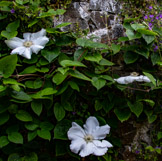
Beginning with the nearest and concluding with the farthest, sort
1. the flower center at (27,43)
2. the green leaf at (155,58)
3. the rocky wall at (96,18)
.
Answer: the flower center at (27,43)
the green leaf at (155,58)
the rocky wall at (96,18)

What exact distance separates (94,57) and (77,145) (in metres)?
0.52

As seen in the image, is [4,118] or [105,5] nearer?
[4,118]

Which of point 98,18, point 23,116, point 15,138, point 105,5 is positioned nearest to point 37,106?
point 23,116

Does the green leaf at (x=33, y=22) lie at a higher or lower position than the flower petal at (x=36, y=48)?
higher

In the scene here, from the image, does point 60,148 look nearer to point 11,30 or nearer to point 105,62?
point 105,62

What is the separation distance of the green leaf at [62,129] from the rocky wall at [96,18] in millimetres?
608

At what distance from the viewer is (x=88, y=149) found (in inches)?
49.1

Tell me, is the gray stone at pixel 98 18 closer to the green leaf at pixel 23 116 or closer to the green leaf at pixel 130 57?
the green leaf at pixel 130 57

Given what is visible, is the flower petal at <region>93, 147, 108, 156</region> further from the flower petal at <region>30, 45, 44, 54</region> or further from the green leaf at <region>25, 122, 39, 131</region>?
the flower petal at <region>30, 45, 44, 54</region>

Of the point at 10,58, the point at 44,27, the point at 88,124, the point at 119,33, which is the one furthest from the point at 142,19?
the point at 10,58

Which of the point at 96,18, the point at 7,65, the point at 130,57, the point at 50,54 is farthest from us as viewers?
the point at 96,18

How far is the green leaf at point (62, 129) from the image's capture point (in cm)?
130

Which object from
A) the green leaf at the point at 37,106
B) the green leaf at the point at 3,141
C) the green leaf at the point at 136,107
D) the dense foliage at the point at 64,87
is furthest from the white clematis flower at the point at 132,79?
the green leaf at the point at 3,141

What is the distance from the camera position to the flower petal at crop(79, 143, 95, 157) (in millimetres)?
1234
